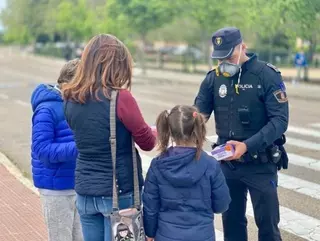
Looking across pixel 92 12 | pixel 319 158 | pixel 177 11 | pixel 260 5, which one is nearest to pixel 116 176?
pixel 319 158

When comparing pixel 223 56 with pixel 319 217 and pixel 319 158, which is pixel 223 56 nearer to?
pixel 319 217

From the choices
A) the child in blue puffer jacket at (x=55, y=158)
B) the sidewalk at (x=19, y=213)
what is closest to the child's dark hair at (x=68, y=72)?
the child in blue puffer jacket at (x=55, y=158)

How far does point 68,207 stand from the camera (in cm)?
411

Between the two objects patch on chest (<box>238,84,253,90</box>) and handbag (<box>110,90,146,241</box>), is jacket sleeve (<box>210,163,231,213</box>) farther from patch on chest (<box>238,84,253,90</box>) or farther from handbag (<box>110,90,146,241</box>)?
patch on chest (<box>238,84,253,90</box>)

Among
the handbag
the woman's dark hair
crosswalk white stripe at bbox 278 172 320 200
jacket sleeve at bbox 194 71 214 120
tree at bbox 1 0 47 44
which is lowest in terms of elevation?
tree at bbox 1 0 47 44

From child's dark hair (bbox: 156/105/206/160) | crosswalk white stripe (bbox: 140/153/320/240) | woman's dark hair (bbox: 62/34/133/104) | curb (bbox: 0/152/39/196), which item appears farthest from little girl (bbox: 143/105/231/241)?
curb (bbox: 0/152/39/196)

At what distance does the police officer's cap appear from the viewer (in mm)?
4176

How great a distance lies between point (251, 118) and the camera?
4.23 meters

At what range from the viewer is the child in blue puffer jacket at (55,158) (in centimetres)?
370

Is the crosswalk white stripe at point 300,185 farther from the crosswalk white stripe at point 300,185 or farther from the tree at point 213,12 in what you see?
the tree at point 213,12

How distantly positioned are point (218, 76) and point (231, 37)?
0.37 metres

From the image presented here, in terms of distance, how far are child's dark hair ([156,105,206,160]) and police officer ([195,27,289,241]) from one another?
30.3 inches

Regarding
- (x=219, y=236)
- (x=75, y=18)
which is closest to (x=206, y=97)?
(x=219, y=236)

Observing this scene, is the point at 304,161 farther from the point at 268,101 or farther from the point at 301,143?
the point at 268,101
